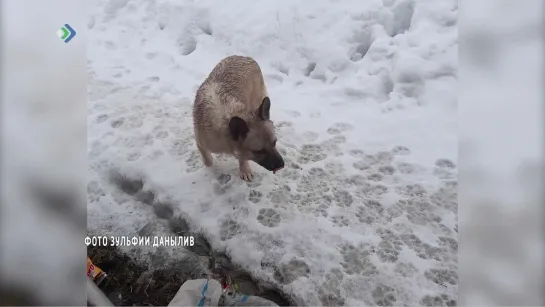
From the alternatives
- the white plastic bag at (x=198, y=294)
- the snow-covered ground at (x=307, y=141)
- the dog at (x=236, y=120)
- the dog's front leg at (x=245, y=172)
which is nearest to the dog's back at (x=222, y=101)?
the dog at (x=236, y=120)

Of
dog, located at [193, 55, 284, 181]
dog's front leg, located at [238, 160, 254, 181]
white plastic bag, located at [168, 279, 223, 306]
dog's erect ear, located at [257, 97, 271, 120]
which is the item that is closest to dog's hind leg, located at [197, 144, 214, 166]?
dog, located at [193, 55, 284, 181]

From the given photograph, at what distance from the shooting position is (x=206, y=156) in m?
3.26

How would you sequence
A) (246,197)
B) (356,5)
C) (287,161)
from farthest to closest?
(356,5) → (287,161) → (246,197)

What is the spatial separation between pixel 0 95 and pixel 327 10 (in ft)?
13.1

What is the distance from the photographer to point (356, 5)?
4.53 meters

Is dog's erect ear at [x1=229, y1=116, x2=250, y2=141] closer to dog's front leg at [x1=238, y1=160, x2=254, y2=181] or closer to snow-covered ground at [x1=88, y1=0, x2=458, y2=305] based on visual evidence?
dog's front leg at [x1=238, y1=160, x2=254, y2=181]

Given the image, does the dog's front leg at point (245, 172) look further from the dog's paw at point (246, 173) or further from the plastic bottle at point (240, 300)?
the plastic bottle at point (240, 300)

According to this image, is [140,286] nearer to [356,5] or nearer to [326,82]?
[326,82]

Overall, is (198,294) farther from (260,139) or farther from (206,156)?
(206,156)

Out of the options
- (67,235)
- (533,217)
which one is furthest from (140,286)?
(533,217)

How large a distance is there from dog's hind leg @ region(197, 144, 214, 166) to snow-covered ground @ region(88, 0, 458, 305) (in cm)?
6

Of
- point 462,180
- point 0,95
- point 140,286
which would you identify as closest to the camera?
point 0,95

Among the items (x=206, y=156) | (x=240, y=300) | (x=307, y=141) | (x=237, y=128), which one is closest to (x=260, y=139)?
(x=237, y=128)

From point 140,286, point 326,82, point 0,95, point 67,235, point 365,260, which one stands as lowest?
point 140,286
